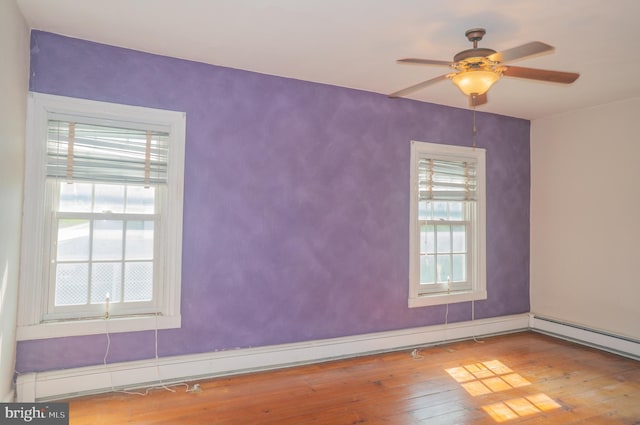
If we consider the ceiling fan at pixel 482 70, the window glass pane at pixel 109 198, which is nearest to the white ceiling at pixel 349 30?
the ceiling fan at pixel 482 70

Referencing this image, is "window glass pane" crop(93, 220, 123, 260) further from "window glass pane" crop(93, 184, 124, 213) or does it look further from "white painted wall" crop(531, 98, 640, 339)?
"white painted wall" crop(531, 98, 640, 339)

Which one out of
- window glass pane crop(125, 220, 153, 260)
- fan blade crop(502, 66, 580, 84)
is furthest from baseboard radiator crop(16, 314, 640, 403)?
fan blade crop(502, 66, 580, 84)

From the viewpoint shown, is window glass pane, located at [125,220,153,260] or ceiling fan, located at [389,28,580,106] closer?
ceiling fan, located at [389,28,580,106]

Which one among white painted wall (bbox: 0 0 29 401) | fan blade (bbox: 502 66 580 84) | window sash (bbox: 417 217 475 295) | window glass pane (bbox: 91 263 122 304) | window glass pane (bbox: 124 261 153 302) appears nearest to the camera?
white painted wall (bbox: 0 0 29 401)

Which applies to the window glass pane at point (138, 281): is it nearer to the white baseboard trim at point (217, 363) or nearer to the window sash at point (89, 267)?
the window sash at point (89, 267)

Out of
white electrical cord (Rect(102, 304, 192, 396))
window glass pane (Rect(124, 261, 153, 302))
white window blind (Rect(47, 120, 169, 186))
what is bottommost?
white electrical cord (Rect(102, 304, 192, 396))

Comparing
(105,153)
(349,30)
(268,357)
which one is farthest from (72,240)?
(349,30)

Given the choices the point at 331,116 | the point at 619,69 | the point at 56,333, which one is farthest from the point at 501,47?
the point at 56,333

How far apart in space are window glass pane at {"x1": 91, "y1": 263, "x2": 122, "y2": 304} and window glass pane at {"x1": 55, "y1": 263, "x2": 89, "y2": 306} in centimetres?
5

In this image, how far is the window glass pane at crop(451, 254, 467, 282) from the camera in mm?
4922

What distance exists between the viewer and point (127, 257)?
3.37 m

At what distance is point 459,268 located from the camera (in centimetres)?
497

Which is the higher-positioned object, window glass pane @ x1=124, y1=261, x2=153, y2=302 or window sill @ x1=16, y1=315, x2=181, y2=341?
window glass pane @ x1=124, y1=261, x2=153, y2=302

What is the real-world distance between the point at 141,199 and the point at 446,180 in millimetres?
3274
